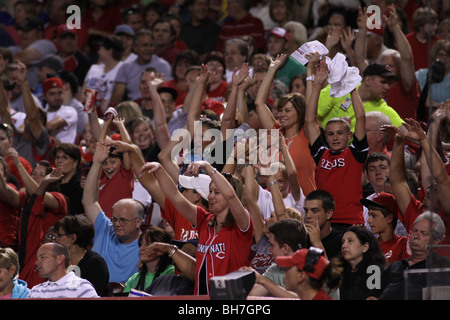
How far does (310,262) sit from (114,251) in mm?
2941

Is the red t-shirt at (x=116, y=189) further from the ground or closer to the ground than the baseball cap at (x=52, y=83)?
closer to the ground

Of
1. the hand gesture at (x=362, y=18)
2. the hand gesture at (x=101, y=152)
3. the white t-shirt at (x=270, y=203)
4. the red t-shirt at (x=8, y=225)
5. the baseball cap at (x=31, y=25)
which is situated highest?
the baseball cap at (x=31, y=25)

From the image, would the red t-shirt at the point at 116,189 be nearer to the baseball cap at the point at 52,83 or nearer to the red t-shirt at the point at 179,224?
the red t-shirt at the point at 179,224

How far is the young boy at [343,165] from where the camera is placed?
6.74 m

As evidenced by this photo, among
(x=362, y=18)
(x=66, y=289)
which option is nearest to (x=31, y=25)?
(x=362, y=18)

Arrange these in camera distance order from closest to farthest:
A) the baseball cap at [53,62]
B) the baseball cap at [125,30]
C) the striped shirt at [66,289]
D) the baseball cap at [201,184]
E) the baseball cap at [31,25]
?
the striped shirt at [66,289] < the baseball cap at [201,184] < the baseball cap at [53,62] < the baseball cap at [125,30] < the baseball cap at [31,25]

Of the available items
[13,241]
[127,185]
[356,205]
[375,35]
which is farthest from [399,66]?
[13,241]

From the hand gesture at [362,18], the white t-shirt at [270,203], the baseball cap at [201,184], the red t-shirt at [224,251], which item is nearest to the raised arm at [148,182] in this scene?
the baseball cap at [201,184]

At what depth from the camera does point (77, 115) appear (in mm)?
10281

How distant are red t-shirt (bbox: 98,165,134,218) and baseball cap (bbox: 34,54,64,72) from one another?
12.0 ft

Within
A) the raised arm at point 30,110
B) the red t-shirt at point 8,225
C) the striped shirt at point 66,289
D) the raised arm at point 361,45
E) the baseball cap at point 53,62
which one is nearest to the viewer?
the striped shirt at point 66,289

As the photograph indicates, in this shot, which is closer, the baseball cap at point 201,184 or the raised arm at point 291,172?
the raised arm at point 291,172

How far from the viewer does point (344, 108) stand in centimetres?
784

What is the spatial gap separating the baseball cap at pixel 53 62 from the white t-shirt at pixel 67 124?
1333 millimetres
